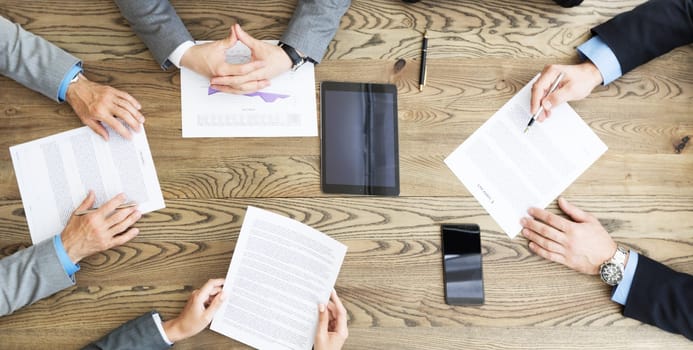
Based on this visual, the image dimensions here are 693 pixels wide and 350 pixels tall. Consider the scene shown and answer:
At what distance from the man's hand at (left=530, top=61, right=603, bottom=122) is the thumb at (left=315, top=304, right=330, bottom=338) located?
71 cm

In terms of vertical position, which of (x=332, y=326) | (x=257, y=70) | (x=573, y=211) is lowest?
(x=332, y=326)

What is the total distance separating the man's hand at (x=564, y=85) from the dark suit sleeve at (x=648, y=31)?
0.29ft

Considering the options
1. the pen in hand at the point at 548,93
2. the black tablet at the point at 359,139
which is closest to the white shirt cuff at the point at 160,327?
the black tablet at the point at 359,139

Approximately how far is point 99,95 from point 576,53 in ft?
3.95

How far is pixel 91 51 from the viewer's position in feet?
4.40

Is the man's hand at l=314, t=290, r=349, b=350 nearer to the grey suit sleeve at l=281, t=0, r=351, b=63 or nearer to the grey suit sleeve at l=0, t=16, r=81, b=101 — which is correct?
the grey suit sleeve at l=281, t=0, r=351, b=63

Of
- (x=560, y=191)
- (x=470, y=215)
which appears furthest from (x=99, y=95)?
(x=560, y=191)

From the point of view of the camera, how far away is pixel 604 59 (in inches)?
52.7

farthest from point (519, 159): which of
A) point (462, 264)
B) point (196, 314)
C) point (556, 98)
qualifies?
point (196, 314)

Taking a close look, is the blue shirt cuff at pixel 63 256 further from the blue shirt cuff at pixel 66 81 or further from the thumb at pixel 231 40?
the thumb at pixel 231 40

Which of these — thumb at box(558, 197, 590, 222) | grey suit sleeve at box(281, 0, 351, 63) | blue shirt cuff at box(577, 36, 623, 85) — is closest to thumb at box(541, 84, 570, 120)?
blue shirt cuff at box(577, 36, 623, 85)

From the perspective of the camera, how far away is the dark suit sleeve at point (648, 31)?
1.33 meters

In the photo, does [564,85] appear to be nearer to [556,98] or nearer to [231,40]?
[556,98]

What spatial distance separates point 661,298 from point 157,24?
1363mm
